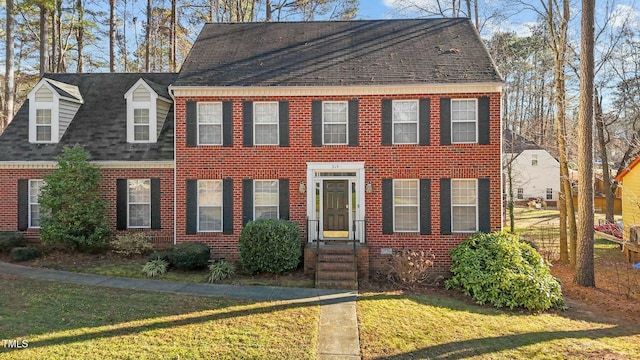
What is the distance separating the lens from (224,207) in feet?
38.9

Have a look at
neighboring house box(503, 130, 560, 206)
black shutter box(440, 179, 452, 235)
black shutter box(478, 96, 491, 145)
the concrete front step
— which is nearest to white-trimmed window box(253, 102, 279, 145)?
the concrete front step

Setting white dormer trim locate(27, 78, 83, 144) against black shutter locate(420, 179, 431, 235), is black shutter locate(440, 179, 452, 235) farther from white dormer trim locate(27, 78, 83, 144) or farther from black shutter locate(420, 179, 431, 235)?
white dormer trim locate(27, 78, 83, 144)

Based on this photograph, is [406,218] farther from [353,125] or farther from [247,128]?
[247,128]

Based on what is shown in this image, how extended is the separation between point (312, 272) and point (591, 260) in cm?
827

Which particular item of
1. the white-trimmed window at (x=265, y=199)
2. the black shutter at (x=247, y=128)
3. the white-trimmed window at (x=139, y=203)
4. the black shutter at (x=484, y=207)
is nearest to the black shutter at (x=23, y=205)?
the white-trimmed window at (x=139, y=203)

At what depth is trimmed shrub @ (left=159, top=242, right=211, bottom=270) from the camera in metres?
10.7

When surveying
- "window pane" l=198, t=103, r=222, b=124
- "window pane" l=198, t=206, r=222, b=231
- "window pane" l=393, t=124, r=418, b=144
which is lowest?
"window pane" l=198, t=206, r=222, b=231

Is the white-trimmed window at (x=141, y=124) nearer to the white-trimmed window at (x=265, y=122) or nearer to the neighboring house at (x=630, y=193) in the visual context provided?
the white-trimmed window at (x=265, y=122)

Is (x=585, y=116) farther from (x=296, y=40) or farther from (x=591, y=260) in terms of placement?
(x=296, y=40)

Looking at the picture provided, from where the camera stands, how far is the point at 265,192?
12.0 metres

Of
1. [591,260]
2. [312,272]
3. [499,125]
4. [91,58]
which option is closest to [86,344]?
[312,272]

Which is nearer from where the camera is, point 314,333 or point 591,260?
point 314,333

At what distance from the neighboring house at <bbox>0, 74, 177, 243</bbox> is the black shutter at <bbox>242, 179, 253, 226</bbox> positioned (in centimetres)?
281

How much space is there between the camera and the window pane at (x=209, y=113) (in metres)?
12.0
